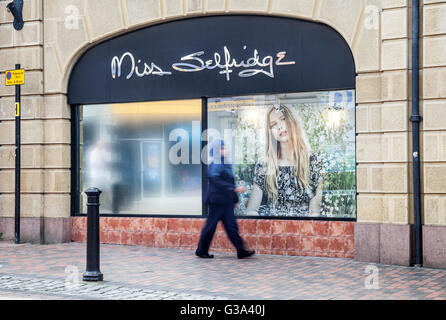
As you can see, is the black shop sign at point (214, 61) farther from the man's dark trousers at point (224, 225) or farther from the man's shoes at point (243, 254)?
the man's shoes at point (243, 254)

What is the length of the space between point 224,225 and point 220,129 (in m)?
1.90

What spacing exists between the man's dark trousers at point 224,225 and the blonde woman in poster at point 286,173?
0.97 m

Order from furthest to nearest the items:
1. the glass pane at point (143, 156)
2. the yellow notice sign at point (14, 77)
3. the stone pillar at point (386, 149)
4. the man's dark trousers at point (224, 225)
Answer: the yellow notice sign at point (14, 77)
the glass pane at point (143, 156)
the man's dark trousers at point (224, 225)
the stone pillar at point (386, 149)

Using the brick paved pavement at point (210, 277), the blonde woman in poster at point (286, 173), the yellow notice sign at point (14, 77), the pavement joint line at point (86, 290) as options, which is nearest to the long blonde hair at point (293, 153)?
the blonde woman in poster at point (286, 173)

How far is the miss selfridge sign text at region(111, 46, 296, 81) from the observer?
10.5 m

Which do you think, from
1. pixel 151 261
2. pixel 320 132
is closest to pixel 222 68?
pixel 320 132

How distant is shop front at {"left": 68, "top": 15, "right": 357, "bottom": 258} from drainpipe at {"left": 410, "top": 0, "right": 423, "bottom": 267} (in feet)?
3.43

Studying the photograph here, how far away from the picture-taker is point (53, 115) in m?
11.8

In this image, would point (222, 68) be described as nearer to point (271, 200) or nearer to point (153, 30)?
point (153, 30)

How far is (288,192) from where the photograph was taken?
10578 millimetres

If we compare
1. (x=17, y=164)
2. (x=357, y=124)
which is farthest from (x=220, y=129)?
(x=17, y=164)

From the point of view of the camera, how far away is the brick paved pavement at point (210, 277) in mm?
7219

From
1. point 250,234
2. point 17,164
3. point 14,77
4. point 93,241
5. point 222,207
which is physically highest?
point 14,77

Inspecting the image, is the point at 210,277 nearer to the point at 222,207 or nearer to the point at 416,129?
the point at 222,207
